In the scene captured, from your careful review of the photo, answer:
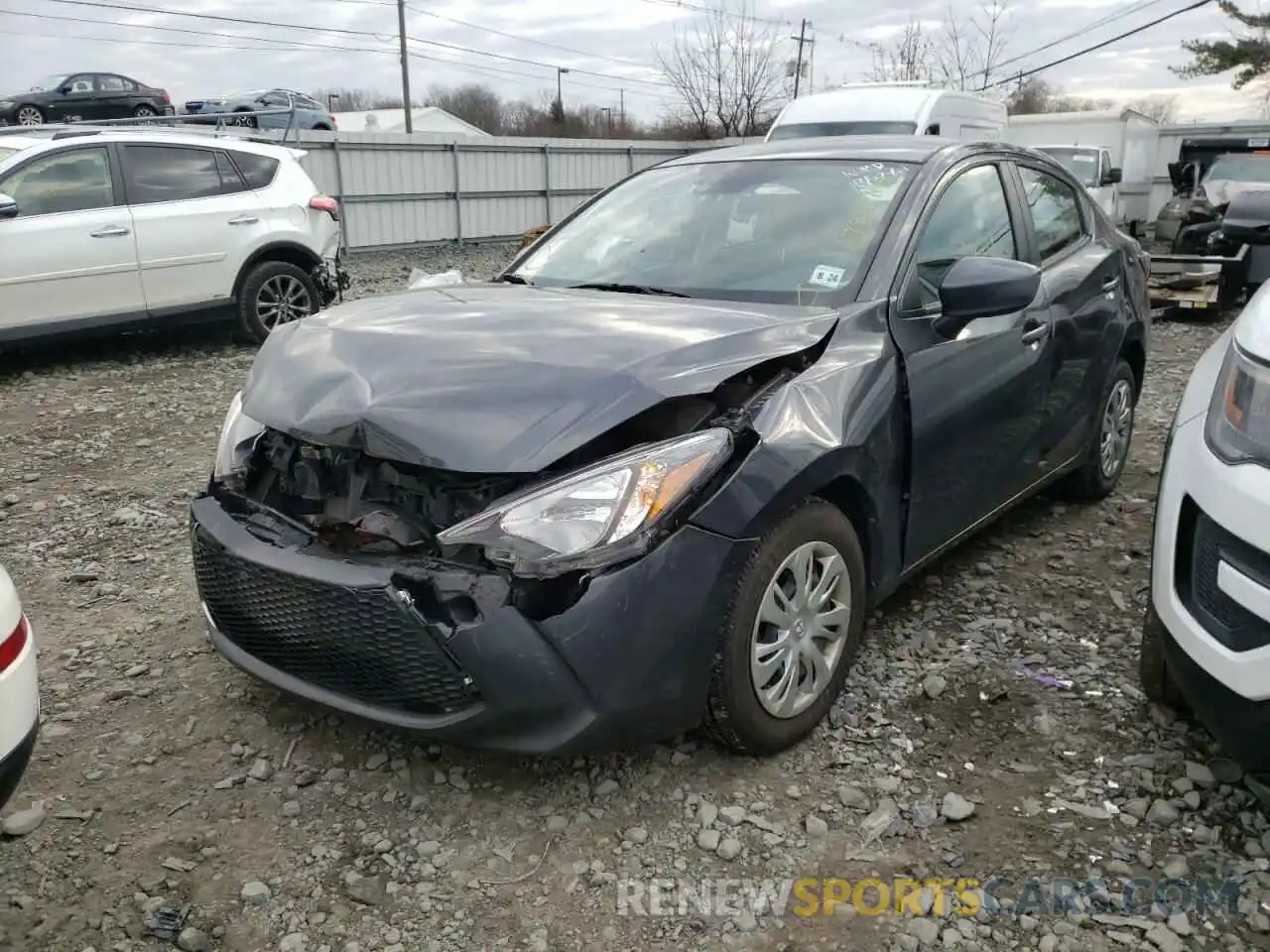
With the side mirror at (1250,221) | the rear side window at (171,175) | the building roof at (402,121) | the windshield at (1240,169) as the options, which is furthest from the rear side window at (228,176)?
the building roof at (402,121)

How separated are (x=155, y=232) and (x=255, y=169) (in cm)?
117

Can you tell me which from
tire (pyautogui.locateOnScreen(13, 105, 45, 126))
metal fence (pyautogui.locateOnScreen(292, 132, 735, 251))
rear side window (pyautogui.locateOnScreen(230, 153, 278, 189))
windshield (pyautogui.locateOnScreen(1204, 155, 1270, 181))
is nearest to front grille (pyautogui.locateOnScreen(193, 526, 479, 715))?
rear side window (pyautogui.locateOnScreen(230, 153, 278, 189))

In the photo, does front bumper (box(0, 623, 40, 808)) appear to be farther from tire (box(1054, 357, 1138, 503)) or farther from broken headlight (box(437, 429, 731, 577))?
tire (box(1054, 357, 1138, 503))

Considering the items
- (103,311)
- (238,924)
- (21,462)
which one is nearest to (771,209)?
(238,924)

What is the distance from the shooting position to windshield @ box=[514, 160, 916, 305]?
3.19 m

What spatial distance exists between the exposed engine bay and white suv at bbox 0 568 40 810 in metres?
0.68

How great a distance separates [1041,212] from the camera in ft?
13.5

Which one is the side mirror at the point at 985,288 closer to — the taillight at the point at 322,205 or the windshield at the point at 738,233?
the windshield at the point at 738,233

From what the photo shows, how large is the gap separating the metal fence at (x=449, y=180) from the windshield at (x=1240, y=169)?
7.88 metres

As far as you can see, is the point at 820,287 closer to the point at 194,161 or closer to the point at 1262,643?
the point at 1262,643

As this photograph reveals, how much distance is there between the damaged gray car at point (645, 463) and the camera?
2.26 metres

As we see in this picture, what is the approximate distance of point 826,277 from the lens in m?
3.13

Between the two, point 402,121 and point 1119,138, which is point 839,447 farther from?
point 402,121

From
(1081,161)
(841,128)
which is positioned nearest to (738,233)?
(841,128)
